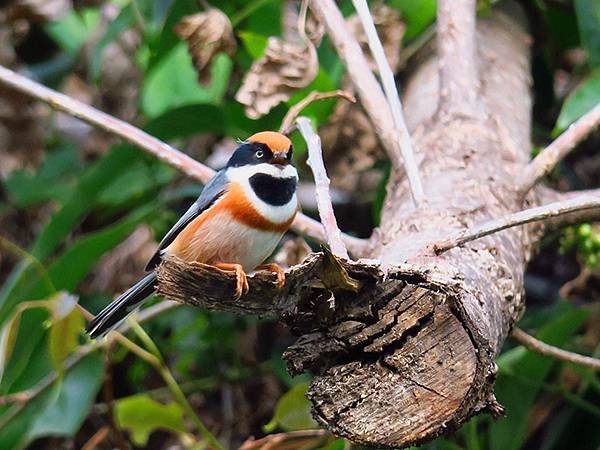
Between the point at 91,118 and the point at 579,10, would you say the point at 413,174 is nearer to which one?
the point at 91,118

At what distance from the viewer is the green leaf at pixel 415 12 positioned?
322 cm

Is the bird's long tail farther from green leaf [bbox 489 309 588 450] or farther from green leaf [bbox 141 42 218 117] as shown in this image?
green leaf [bbox 141 42 218 117]

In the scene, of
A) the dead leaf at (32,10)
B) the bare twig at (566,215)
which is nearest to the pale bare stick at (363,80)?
the bare twig at (566,215)

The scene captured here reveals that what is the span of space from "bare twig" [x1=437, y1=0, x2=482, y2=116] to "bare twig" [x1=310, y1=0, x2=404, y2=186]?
0.20 meters

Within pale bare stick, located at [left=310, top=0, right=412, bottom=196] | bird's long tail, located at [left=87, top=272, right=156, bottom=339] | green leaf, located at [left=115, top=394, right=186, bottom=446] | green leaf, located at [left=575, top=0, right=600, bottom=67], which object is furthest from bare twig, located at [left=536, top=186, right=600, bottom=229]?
green leaf, located at [left=115, top=394, right=186, bottom=446]

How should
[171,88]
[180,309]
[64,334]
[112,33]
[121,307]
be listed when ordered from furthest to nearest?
[171,88]
[180,309]
[112,33]
[64,334]
[121,307]

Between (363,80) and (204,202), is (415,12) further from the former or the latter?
(204,202)

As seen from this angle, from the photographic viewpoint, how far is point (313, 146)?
2.14 m

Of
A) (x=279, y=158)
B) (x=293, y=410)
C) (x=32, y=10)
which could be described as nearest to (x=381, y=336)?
(x=279, y=158)

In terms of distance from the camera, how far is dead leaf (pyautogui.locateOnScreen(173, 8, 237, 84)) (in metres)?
2.95

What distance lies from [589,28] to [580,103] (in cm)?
31

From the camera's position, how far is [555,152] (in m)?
2.36

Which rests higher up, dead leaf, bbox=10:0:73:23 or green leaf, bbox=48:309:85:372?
dead leaf, bbox=10:0:73:23

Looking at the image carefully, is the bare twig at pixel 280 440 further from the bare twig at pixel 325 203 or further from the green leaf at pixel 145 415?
the bare twig at pixel 325 203
